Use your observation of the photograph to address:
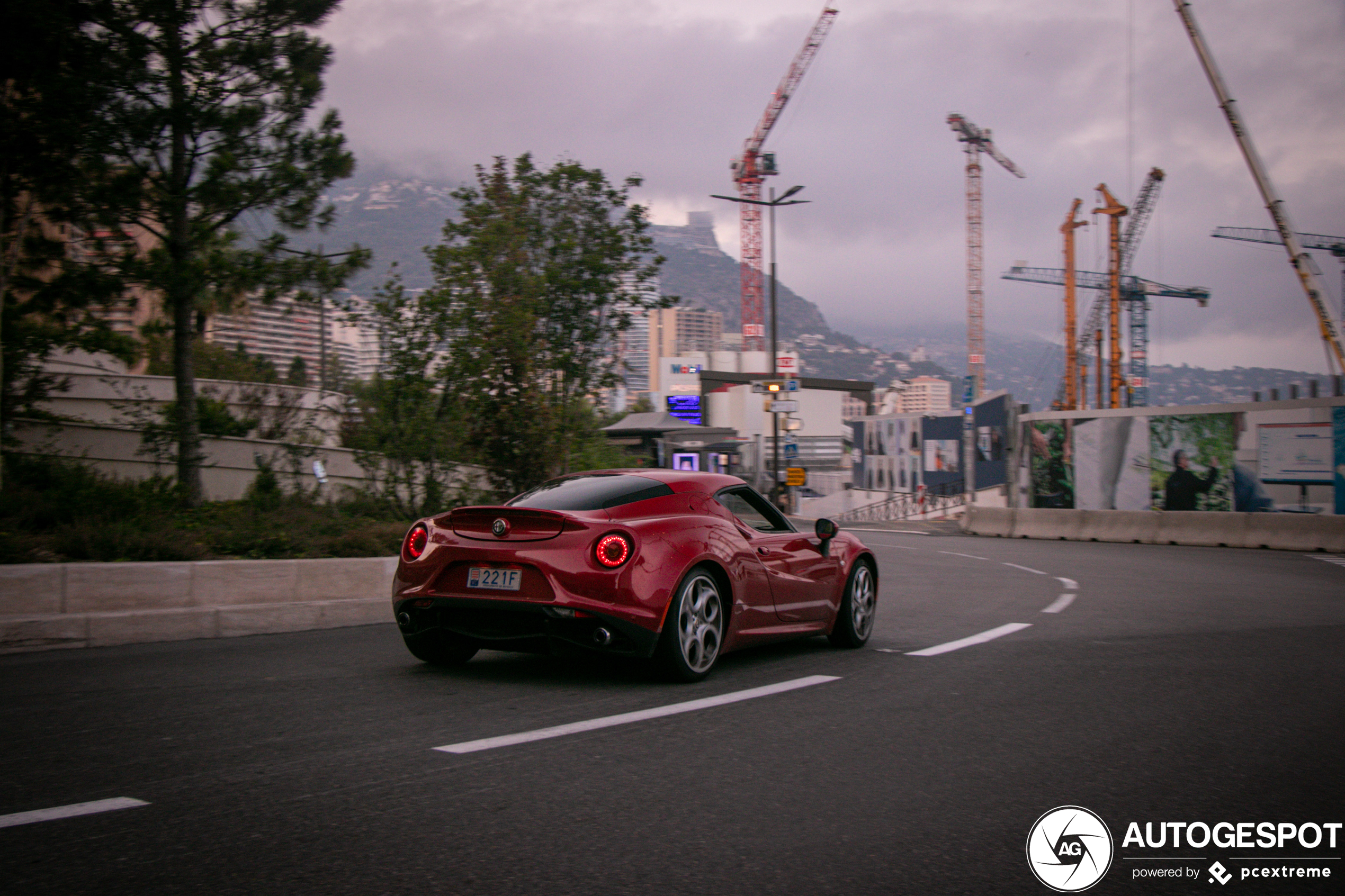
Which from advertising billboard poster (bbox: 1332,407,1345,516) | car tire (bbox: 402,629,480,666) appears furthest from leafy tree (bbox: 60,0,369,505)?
advertising billboard poster (bbox: 1332,407,1345,516)

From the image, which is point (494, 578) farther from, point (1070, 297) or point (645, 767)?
point (1070, 297)

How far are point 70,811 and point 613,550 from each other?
3113mm

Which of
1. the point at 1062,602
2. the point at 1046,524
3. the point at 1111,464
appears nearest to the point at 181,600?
the point at 1062,602

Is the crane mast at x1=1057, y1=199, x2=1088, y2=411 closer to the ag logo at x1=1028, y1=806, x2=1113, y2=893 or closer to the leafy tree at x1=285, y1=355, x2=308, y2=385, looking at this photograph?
the leafy tree at x1=285, y1=355, x2=308, y2=385

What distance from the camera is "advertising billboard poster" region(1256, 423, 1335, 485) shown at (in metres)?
29.1

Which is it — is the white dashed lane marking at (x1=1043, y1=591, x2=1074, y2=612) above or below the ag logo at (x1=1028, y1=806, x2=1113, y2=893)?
below

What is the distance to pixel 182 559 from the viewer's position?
980cm

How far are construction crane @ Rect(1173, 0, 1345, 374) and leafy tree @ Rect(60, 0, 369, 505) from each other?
45059mm

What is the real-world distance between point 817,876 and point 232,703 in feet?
12.0

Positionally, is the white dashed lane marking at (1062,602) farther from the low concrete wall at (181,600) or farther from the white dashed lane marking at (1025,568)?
the low concrete wall at (181,600)

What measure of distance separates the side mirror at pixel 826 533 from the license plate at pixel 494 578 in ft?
8.47

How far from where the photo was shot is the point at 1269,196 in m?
48.0

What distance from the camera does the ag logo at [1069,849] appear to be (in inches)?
140

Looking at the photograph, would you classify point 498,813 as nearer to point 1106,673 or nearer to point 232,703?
point 232,703
